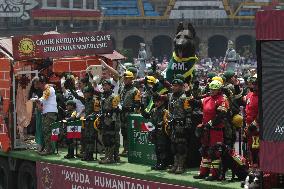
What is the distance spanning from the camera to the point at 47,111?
1350cm

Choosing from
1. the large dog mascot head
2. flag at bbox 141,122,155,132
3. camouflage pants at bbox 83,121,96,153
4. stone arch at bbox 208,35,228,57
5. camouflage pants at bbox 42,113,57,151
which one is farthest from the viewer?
stone arch at bbox 208,35,228,57

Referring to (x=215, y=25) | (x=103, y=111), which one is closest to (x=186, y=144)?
(x=103, y=111)

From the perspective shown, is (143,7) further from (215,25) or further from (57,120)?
(57,120)

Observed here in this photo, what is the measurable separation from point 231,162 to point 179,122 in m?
1.06

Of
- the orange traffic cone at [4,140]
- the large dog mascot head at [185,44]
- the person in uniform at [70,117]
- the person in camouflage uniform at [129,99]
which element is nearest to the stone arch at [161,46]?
the orange traffic cone at [4,140]

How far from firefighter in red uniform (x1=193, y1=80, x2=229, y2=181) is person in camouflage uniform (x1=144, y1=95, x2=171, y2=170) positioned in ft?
3.07

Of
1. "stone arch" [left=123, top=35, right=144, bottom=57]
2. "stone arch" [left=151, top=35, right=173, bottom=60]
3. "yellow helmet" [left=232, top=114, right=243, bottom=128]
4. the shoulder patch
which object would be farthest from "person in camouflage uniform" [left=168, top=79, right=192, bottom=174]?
"stone arch" [left=123, top=35, right=144, bottom=57]

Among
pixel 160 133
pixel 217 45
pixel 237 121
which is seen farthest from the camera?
pixel 217 45

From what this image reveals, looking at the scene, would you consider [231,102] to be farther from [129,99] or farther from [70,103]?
[70,103]

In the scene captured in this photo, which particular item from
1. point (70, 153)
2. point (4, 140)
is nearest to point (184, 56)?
point (70, 153)

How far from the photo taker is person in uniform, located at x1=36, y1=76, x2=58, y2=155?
1343 cm

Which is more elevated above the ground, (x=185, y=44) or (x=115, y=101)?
(x=185, y=44)

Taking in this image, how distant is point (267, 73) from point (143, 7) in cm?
9371

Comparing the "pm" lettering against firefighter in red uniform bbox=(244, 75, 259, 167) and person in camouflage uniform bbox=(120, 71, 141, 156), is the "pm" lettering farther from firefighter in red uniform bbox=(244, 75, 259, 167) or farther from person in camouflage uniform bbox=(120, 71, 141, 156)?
firefighter in red uniform bbox=(244, 75, 259, 167)
